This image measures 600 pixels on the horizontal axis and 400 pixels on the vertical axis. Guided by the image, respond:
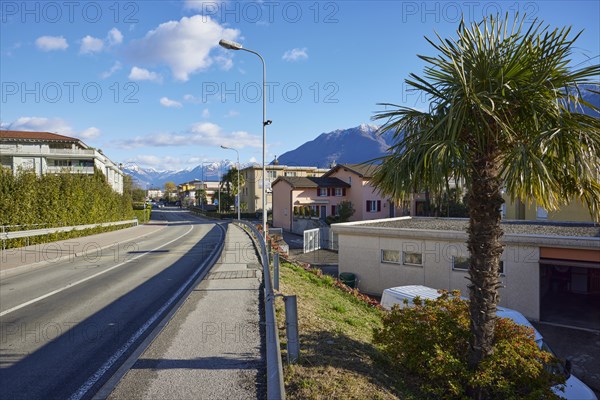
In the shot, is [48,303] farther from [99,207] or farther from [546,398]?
[99,207]

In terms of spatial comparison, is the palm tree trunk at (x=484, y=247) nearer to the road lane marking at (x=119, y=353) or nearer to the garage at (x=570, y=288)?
the road lane marking at (x=119, y=353)

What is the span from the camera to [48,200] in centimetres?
2356

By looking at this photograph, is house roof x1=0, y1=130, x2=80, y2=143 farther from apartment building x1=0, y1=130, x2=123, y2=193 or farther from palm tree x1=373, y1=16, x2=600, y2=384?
palm tree x1=373, y1=16, x2=600, y2=384

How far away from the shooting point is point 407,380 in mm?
5816

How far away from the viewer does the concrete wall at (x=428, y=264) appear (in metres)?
15.5

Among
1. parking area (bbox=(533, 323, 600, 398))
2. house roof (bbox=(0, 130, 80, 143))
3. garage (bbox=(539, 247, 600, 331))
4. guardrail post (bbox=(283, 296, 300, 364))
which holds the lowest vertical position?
parking area (bbox=(533, 323, 600, 398))

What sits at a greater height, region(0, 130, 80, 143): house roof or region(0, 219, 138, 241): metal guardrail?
region(0, 130, 80, 143): house roof

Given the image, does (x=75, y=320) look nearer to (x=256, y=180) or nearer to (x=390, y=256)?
(x=390, y=256)

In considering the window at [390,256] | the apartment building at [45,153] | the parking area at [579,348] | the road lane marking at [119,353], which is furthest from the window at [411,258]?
the apartment building at [45,153]

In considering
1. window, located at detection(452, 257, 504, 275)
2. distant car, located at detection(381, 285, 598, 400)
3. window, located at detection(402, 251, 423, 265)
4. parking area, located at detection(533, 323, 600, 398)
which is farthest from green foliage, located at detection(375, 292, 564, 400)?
window, located at detection(402, 251, 423, 265)

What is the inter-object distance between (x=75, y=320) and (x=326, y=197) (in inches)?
1764

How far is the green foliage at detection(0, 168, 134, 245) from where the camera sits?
20.2 m

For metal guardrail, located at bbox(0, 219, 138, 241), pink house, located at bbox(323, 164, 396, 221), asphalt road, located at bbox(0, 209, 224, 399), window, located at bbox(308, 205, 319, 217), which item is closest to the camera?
asphalt road, located at bbox(0, 209, 224, 399)

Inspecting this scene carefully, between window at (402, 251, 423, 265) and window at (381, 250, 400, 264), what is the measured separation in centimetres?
31
